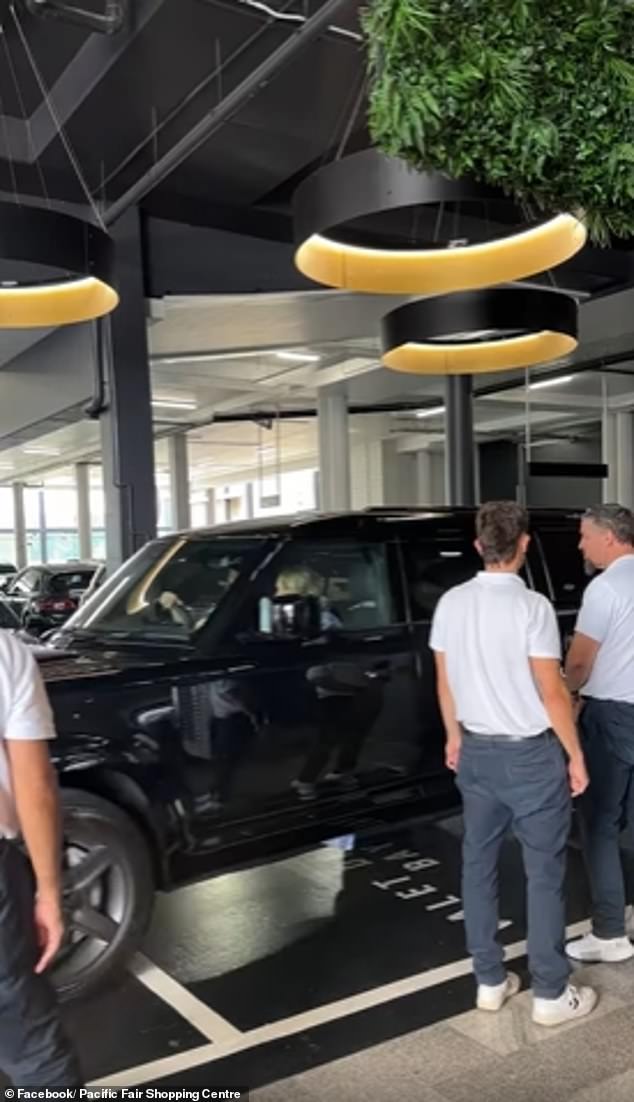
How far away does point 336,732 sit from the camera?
394 cm

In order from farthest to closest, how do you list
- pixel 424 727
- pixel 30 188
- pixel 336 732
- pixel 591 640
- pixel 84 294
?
Result: pixel 30 188
pixel 84 294
pixel 424 727
pixel 336 732
pixel 591 640

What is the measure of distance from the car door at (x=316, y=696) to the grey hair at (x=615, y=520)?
3.87 ft

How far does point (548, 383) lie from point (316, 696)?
35.7 feet

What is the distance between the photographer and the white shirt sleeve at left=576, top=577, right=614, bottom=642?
318cm

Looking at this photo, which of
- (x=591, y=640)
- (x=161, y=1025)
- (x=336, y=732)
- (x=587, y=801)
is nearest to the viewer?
(x=161, y=1025)

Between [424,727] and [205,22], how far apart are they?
154 inches

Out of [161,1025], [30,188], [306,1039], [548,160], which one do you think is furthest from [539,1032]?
[30,188]

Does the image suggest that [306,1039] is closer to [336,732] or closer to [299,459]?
[336,732]

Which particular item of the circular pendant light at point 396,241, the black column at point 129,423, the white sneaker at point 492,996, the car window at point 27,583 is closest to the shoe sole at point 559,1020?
the white sneaker at point 492,996

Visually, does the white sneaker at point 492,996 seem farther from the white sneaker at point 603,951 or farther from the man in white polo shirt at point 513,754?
the white sneaker at point 603,951

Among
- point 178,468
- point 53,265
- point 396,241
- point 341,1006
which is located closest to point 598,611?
point 341,1006

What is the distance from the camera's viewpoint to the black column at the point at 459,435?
11383 millimetres

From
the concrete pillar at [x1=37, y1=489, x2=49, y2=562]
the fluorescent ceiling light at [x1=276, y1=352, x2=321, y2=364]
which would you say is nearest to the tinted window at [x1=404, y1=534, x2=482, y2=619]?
the fluorescent ceiling light at [x1=276, y1=352, x2=321, y2=364]

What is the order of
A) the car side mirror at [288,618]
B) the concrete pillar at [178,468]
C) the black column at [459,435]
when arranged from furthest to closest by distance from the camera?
the concrete pillar at [178,468], the black column at [459,435], the car side mirror at [288,618]
